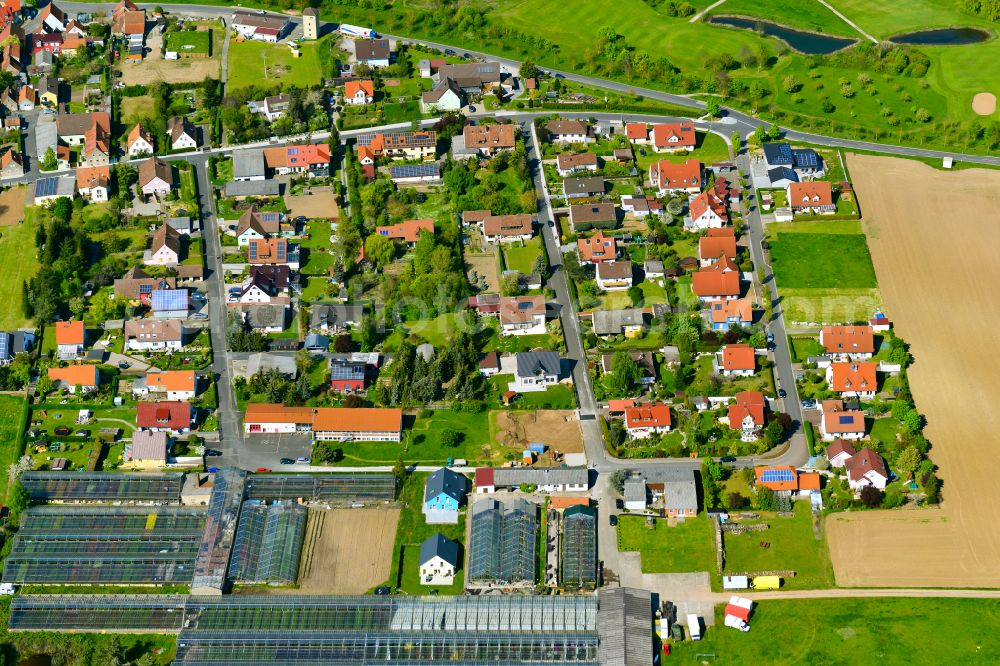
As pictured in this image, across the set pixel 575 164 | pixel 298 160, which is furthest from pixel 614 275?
pixel 298 160

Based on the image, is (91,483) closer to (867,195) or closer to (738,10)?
(867,195)

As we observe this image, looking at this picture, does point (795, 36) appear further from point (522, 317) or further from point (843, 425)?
point (843, 425)

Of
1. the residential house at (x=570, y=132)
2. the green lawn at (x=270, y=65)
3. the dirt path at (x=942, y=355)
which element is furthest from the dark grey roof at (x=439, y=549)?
the green lawn at (x=270, y=65)

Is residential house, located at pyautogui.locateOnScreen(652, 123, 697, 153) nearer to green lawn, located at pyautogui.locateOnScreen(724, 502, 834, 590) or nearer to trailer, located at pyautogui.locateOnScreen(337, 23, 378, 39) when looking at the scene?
trailer, located at pyautogui.locateOnScreen(337, 23, 378, 39)

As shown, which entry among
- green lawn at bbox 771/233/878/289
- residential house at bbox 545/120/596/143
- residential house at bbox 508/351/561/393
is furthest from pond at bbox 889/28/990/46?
residential house at bbox 508/351/561/393

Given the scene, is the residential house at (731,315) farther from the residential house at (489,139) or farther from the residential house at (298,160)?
the residential house at (298,160)
